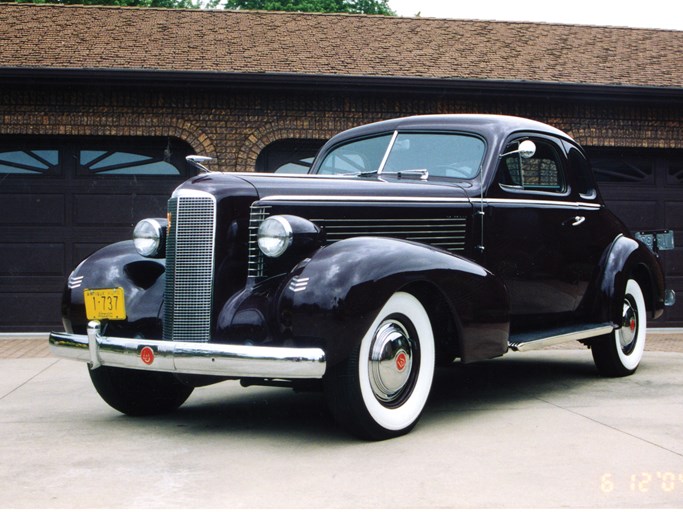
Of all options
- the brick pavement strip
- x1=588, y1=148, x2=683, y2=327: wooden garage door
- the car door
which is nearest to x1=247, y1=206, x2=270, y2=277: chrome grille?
the car door

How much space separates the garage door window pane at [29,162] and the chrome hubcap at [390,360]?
26.5 ft

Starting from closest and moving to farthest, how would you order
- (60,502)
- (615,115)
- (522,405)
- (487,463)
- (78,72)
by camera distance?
(60,502)
(487,463)
(522,405)
(78,72)
(615,115)

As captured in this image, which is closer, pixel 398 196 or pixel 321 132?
pixel 398 196

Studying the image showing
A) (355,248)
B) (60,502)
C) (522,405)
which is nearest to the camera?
(60,502)

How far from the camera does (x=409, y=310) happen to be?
4781 mm

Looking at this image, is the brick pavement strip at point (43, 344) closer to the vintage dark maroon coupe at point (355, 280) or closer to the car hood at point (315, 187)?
the vintage dark maroon coupe at point (355, 280)

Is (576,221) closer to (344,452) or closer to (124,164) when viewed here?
(344,452)

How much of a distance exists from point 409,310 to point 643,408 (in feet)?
6.04

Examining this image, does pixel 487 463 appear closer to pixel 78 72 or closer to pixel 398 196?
pixel 398 196

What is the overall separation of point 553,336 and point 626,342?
4.73 feet

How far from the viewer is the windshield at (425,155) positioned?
6.09 m

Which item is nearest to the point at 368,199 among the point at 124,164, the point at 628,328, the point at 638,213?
the point at 628,328

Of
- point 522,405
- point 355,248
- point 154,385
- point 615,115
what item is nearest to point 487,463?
point 355,248

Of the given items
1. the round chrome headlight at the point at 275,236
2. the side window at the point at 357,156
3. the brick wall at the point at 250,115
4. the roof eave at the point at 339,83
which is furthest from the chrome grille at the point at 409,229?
the brick wall at the point at 250,115
